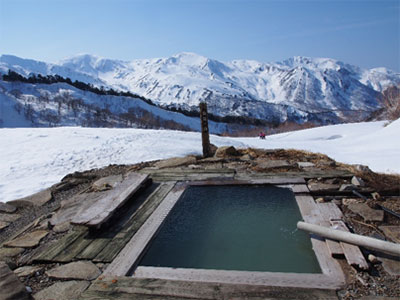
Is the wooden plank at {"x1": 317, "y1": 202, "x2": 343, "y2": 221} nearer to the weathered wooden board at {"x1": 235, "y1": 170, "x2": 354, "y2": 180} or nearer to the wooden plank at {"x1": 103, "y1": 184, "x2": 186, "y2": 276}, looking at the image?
the weathered wooden board at {"x1": 235, "y1": 170, "x2": 354, "y2": 180}

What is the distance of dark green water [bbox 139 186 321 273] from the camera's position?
3369 mm

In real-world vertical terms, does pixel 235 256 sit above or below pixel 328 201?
below

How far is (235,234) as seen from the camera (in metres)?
4.09

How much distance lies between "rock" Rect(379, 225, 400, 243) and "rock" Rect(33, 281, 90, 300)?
11.6 feet

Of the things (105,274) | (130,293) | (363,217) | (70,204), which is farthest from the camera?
(70,204)

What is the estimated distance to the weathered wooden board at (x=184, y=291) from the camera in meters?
2.58

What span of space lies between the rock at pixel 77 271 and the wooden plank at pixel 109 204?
0.67 meters

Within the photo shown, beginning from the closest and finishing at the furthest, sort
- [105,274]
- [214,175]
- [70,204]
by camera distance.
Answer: [105,274]
[70,204]
[214,175]

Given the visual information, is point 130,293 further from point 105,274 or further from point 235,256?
point 235,256

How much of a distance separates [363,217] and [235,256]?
193 cm

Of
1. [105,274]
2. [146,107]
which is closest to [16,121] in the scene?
[146,107]

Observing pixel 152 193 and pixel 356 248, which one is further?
pixel 152 193

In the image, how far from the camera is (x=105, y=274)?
3062mm

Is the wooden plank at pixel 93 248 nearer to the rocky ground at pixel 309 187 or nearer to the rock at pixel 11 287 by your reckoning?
the rocky ground at pixel 309 187
